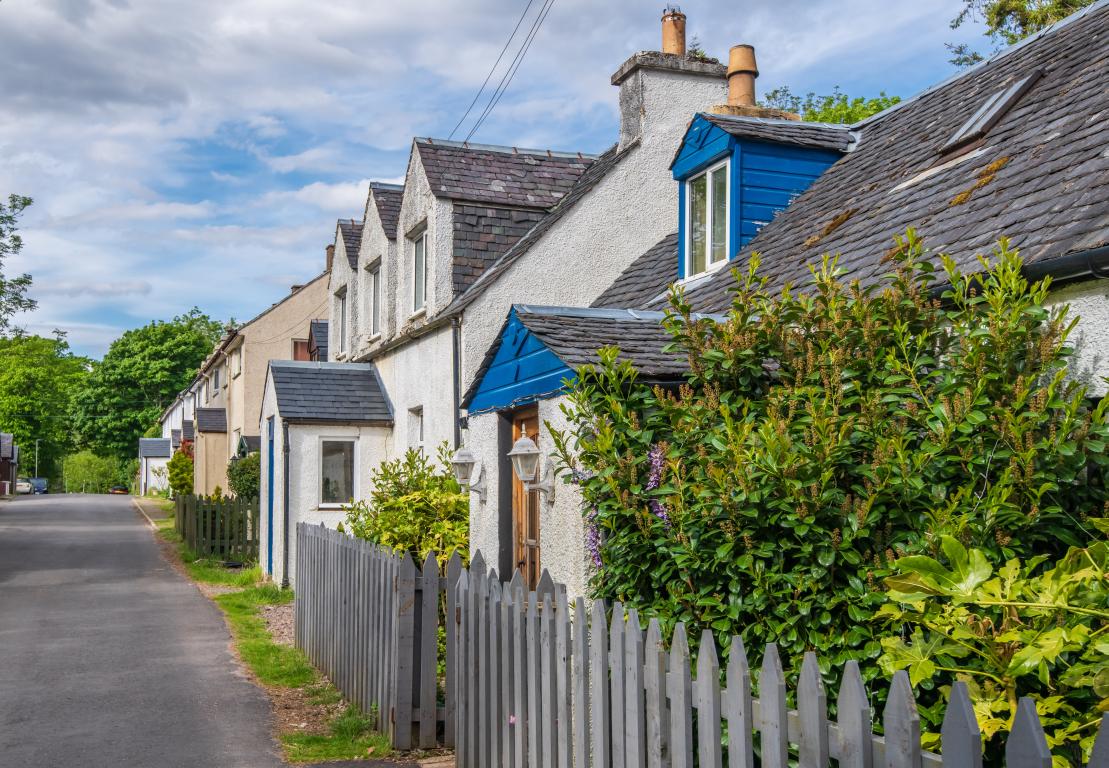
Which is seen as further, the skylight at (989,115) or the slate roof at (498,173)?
the slate roof at (498,173)

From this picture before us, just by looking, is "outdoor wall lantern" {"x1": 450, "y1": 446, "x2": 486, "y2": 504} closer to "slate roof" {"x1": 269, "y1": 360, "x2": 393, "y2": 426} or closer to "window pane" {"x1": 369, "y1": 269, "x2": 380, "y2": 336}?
"slate roof" {"x1": 269, "y1": 360, "x2": 393, "y2": 426}

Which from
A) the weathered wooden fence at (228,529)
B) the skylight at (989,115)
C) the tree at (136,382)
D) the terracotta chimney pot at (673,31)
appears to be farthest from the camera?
the tree at (136,382)

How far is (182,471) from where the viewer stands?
1745 inches

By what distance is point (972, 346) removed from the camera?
4.95 m

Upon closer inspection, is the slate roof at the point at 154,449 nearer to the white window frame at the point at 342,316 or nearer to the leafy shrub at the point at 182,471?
the leafy shrub at the point at 182,471

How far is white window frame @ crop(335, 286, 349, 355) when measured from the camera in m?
23.4

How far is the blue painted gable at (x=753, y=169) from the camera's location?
1196 cm

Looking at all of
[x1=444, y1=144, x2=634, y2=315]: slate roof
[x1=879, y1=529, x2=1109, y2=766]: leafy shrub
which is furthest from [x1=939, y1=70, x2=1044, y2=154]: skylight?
[x1=879, y1=529, x2=1109, y2=766]: leafy shrub

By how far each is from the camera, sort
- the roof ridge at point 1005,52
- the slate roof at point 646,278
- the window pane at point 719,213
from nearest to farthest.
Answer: the roof ridge at point 1005,52
the window pane at point 719,213
the slate roof at point 646,278

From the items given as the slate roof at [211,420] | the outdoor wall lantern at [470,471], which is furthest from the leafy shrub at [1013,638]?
the slate roof at [211,420]

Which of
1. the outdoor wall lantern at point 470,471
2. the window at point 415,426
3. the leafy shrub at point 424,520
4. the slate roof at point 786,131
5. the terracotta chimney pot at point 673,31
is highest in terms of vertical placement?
the terracotta chimney pot at point 673,31

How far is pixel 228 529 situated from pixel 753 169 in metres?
14.6

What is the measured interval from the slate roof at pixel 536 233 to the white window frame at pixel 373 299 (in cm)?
481

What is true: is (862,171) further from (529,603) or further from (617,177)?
(529,603)
